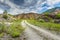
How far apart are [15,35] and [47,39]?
855 centimetres

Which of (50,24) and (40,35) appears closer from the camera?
(40,35)

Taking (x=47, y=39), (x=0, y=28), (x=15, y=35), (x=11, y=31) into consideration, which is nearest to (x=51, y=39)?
(x=47, y=39)

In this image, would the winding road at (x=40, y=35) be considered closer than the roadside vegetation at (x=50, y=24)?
Yes

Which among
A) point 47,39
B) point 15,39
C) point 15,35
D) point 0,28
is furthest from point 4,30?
point 47,39

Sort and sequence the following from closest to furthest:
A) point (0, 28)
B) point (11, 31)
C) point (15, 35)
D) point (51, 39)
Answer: point (51, 39) < point (15, 35) < point (11, 31) < point (0, 28)

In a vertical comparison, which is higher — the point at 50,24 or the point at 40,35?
the point at 40,35

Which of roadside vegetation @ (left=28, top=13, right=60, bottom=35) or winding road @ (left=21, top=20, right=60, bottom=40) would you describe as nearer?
winding road @ (left=21, top=20, right=60, bottom=40)

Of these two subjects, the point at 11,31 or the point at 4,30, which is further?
the point at 4,30

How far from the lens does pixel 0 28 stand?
3731 centimetres

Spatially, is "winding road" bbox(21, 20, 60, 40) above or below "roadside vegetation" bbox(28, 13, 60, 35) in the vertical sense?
above

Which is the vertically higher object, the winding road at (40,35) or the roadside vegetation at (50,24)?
the winding road at (40,35)

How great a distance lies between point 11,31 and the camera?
113 ft

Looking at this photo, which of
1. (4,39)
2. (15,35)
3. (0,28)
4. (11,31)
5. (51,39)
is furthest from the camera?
(0,28)

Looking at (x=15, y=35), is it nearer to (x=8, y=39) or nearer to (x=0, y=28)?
(x=8, y=39)
